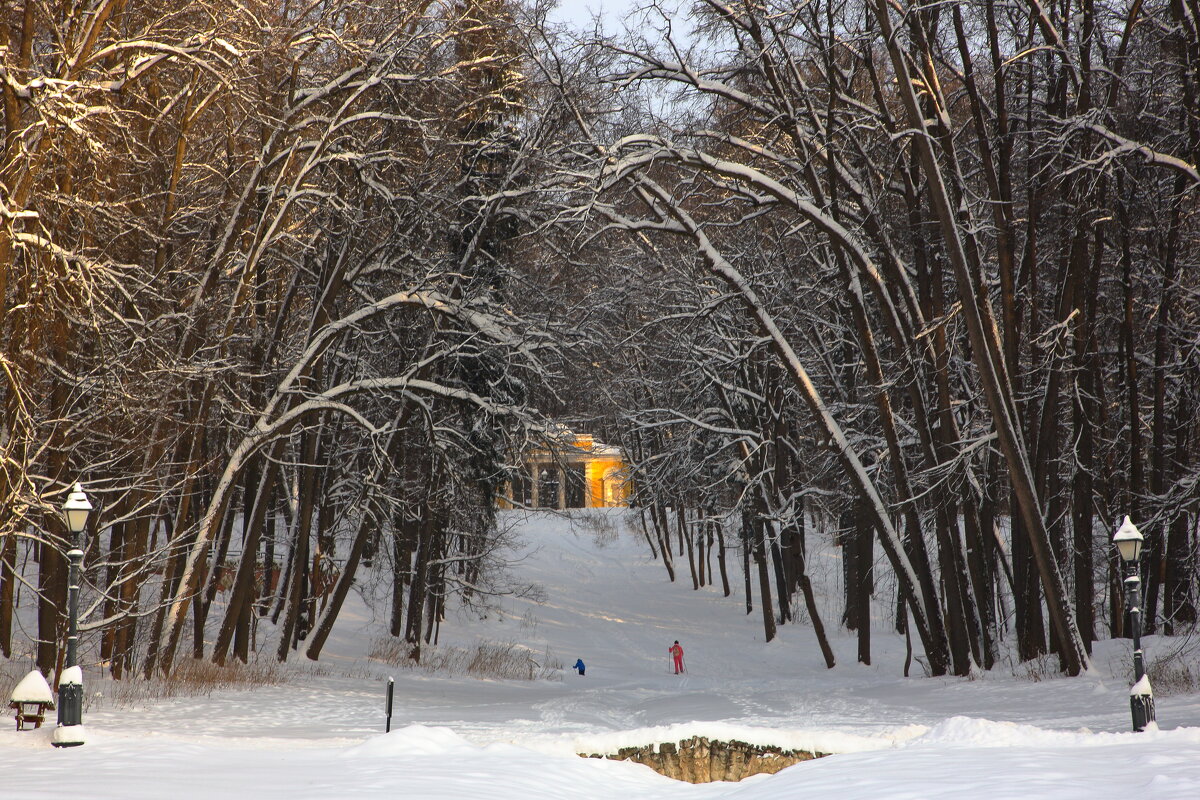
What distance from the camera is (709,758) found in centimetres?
1055

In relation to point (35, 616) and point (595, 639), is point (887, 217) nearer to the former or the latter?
point (595, 639)

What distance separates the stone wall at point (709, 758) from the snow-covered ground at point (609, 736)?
116 millimetres

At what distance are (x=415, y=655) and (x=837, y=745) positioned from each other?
1453 centimetres

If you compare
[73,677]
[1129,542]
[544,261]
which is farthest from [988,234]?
[73,677]

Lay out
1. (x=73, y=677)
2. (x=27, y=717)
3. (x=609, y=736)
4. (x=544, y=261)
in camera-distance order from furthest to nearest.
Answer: (x=544, y=261) → (x=609, y=736) → (x=27, y=717) → (x=73, y=677)

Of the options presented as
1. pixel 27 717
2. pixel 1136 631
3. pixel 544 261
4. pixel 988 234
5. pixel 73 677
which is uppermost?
pixel 544 261

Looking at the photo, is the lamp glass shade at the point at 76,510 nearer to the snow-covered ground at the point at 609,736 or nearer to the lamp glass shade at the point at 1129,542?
the snow-covered ground at the point at 609,736

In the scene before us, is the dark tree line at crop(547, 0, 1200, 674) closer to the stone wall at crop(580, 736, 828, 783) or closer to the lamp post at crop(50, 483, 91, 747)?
the stone wall at crop(580, 736, 828, 783)

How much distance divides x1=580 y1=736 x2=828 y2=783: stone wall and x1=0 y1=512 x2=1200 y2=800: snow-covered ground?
0.12 meters

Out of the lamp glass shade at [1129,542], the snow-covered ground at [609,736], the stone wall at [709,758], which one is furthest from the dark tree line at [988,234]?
the stone wall at [709,758]

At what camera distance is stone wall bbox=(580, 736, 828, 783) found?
34.1ft

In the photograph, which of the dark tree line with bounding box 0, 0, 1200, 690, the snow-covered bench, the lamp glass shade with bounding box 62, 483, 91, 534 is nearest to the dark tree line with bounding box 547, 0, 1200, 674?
the dark tree line with bounding box 0, 0, 1200, 690

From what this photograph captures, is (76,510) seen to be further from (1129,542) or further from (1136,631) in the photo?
(1136,631)

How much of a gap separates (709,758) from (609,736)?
1.10 m
